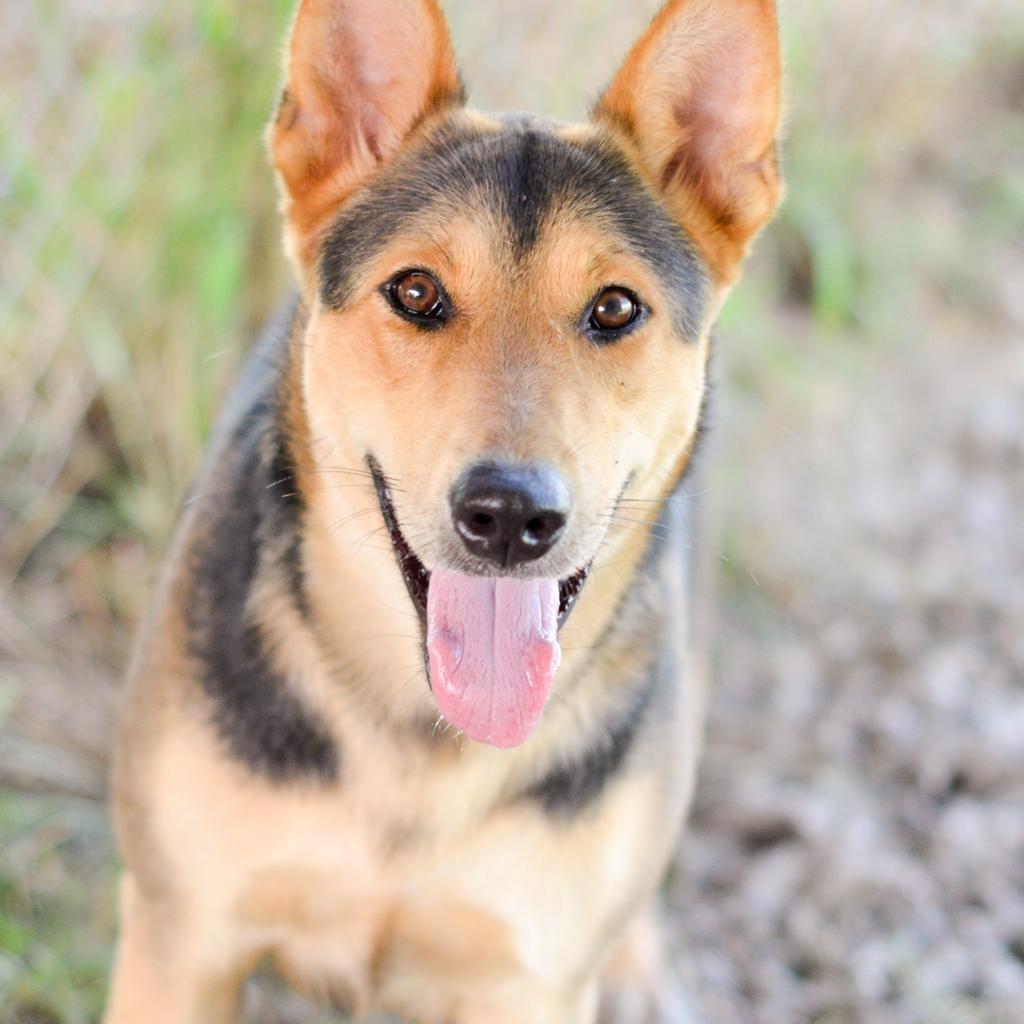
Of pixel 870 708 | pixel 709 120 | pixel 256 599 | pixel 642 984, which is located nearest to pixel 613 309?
pixel 709 120

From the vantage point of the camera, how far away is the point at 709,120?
7.88ft

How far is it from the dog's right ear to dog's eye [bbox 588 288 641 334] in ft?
1.73

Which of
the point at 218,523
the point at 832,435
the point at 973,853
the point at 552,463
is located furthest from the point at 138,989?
the point at 832,435

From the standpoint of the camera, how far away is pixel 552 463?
1930mm

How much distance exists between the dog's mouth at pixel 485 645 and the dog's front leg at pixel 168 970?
0.73 meters

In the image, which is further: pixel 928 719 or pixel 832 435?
A: pixel 832 435

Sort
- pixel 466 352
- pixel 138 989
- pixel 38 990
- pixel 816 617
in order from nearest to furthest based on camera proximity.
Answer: pixel 466 352
pixel 138 989
pixel 38 990
pixel 816 617

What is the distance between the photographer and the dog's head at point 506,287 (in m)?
2.00

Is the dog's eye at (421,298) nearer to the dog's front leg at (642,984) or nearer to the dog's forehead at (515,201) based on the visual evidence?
the dog's forehead at (515,201)

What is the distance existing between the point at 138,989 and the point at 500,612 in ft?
3.63

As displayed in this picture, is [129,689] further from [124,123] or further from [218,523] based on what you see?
[124,123]

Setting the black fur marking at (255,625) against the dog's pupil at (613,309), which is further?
the black fur marking at (255,625)

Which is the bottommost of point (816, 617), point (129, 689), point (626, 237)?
point (816, 617)

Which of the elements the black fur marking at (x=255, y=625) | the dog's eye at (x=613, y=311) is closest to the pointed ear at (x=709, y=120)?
the dog's eye at (x=613, y=311)
